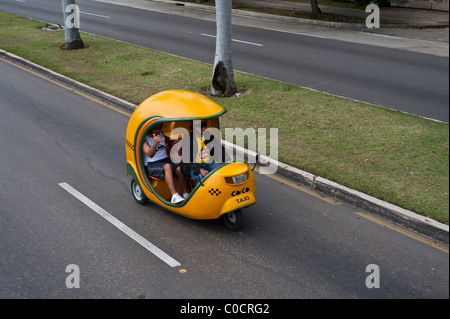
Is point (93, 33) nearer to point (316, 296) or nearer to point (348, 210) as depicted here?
point (348, 210)

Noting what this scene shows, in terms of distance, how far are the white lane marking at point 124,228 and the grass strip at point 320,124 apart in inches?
120

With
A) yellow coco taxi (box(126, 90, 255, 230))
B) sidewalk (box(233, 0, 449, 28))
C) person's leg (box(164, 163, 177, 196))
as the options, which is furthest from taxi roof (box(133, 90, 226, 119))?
sidewalk (box(233, 0, 449, 28))

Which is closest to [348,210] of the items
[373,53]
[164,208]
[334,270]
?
[334,270]

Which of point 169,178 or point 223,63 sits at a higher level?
point 223,63

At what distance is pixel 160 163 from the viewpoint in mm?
6973

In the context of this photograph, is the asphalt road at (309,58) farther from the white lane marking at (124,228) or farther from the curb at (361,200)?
the white lane marking at (124,228)

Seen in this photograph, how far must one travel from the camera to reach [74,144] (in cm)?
980

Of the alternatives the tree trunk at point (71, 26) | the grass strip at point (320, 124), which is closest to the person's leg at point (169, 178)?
the grass strip at point (320, 124)

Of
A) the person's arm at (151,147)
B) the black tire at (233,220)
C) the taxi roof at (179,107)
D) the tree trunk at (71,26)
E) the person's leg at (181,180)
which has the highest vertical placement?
the tree trunk at (71,26)

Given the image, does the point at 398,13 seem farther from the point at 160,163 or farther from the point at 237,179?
the point at 237,179

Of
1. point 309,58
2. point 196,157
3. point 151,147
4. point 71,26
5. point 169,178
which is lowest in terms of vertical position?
point 169,178

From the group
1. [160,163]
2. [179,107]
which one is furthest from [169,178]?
[179,107]

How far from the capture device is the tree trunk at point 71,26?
1683cm

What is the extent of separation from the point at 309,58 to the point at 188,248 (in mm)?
11523
